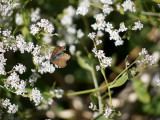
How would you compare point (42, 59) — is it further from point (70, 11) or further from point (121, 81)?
point (70, 11)

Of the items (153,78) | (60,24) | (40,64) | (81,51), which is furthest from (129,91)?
(40,64)

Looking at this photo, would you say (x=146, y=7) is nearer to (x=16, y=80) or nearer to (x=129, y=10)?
(x=129, y=10)

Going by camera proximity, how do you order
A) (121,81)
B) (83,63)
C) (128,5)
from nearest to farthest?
(121,81) → (128,5) → (83,63)

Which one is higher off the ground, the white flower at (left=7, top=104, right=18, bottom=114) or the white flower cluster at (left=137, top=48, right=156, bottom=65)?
the white flower cluster at (left=137, top=48, right=156, bottom=65)

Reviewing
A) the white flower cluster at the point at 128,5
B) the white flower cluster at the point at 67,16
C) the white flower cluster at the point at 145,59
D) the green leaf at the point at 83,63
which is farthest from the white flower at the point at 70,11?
the white flower cluster at the point at 145,59

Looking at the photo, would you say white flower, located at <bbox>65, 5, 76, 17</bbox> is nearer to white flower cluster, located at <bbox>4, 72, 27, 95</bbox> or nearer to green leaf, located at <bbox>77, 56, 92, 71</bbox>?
green leaf, located at <bbox>77, 56, 92, 71</bbox>

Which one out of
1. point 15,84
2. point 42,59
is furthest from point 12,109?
point 42,59

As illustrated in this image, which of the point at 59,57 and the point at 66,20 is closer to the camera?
the point at 59,57

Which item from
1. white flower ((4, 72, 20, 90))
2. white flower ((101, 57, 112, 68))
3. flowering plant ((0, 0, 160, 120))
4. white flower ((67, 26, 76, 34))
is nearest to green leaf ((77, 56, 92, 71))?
flowering plant ((0, 0, 160, 120))

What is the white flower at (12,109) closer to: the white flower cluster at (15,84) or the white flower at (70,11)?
the white flower cluster at (15,84)

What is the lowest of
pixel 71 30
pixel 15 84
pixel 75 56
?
pixel 15 84
